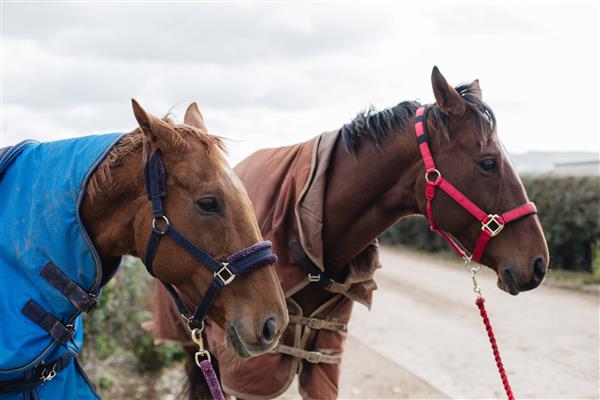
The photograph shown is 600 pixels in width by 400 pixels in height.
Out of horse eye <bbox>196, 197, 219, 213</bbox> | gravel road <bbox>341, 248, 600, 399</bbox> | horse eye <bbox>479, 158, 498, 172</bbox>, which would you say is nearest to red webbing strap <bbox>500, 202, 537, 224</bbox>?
horse eye <bbox>479, 158, 498, 172</bbox>

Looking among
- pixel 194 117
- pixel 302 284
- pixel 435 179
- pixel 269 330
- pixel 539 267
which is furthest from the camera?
pixel 302 284

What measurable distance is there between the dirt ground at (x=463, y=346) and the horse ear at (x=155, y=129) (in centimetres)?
410

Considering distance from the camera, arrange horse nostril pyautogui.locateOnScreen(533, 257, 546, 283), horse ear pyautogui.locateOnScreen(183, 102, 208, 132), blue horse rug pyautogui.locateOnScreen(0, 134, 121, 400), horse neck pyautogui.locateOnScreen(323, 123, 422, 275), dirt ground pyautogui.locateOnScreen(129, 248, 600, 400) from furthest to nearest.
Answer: dirt ground pyautogui.locateOnScreen(129, 248, 600, 400)
horse neck pyautogui.locateOnScreen(323, 123, 422, 275)
horse nostril pyautogui.locateOnScreen(533, 257, 546, 283)
horse ear pyautogui.locateOnScreen(183, 102, 208, 132)
blue horse rug pyautogui.locateOnScreen(0, 134, 121, 400)

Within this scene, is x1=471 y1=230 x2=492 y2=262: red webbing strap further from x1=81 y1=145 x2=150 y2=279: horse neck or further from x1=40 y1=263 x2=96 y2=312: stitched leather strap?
x1=40 y1=263 x2=96 y2=312: stitched leather strap

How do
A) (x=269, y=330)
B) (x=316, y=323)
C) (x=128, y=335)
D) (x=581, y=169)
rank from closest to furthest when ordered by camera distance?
(x=269, y=330), (x=316, y=323), (x=128, y=335), (x=581, y=169)

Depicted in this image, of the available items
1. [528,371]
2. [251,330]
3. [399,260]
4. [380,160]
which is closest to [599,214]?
[399,260]

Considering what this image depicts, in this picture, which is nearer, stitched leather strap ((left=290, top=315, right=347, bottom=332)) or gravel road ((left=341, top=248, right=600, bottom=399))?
stitched leather strap ((left=290, top=315, right=347, bottom=332))

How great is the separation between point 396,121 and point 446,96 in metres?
0.31

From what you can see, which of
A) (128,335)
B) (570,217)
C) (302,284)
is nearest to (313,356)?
(302,284)

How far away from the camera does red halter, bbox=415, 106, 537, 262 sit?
2799 millimetres

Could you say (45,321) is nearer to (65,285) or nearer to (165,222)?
(65,285)

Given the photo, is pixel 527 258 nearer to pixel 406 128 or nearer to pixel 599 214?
pixel 406 128

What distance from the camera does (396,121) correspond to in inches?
122

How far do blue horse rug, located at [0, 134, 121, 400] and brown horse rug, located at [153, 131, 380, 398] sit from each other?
1.03 meters
